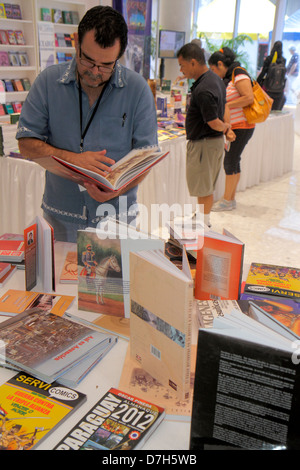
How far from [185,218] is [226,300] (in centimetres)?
316

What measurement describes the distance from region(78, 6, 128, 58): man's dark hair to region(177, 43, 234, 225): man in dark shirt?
185 cm

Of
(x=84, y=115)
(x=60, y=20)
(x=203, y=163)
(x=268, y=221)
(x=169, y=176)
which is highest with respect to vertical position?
(x=60, y=20)

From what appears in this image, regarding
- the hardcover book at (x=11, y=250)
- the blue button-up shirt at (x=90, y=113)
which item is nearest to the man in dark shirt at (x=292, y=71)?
the blue button-up shirt at (x=90, y=113)

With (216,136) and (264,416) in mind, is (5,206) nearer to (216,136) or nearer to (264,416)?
(216,136)

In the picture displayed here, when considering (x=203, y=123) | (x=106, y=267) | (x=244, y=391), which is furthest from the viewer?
(x=203, y=123)

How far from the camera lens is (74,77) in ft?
5.75

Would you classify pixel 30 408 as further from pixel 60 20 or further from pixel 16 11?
pixel 60 20

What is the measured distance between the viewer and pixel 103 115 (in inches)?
70.4

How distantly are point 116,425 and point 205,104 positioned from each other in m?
2.83

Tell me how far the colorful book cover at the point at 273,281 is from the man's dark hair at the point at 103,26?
0.98 m

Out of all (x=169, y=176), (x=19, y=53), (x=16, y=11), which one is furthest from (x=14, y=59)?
(x=169, y=176)

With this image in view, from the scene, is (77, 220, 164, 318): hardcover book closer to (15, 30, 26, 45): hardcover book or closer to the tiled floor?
the tiled floor

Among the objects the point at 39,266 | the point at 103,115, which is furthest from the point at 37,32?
the point at 39,266

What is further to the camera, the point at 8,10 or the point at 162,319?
the point at 8,10
